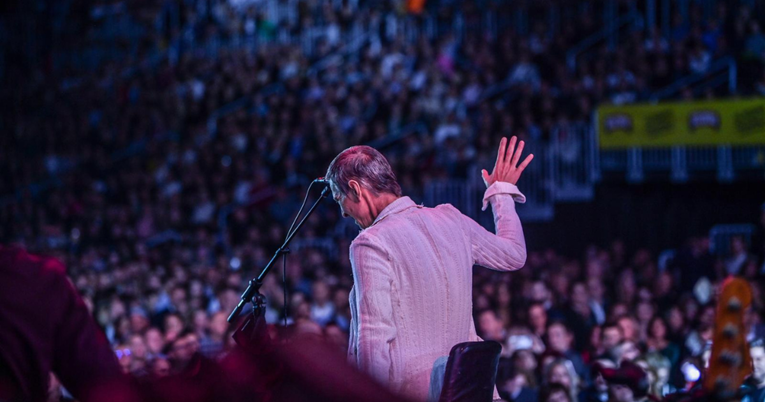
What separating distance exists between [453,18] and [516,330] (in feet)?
35.1

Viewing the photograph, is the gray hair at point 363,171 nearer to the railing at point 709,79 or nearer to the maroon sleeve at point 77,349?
the maroon sleeve at point 77,349

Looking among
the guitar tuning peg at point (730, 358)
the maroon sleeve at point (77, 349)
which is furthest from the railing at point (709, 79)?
the maroon sleeve at point (77, 349)

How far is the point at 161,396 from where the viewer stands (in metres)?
1.47

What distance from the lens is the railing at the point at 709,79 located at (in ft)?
43.4

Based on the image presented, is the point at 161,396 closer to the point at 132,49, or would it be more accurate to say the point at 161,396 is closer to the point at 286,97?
the point at 286,97

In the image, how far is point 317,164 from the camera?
1486 cm

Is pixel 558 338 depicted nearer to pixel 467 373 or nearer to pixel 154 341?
pixel 154 341

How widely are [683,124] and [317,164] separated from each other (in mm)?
5408

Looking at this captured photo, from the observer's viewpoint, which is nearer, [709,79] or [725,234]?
[725,234]

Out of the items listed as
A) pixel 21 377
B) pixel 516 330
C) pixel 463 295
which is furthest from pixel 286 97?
pixel 21 377

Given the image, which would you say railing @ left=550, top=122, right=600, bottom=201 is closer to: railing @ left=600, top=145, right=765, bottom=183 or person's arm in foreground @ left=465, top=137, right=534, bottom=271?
railing @ left=600, top=145, right=765, bottom=183

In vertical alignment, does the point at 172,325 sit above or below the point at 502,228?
below

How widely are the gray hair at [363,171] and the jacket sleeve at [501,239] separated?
1.05 ft

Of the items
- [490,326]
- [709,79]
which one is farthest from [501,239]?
[709,79]
